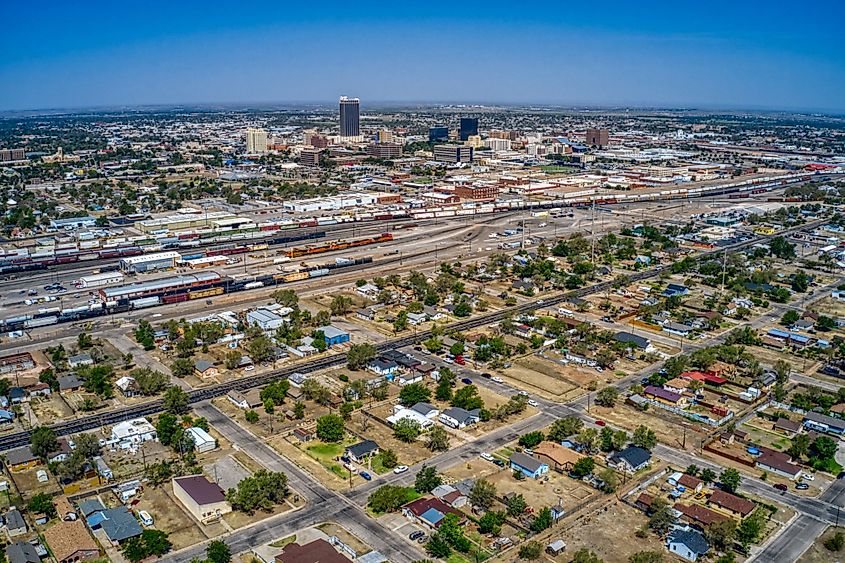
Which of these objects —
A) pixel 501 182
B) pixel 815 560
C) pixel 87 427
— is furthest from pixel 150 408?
pixel 501 182

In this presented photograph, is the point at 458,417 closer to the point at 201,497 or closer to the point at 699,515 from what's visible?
the point at 699,515

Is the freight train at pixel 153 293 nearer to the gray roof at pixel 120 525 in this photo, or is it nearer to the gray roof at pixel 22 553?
the gray roof at pixel 120 525

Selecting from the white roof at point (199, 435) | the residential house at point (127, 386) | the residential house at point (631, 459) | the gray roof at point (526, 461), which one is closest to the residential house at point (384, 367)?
the white roof at point (199, 435)

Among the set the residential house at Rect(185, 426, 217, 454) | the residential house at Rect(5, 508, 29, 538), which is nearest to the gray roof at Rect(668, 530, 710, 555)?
the residential house at Rect(185, 426, 217, 454)

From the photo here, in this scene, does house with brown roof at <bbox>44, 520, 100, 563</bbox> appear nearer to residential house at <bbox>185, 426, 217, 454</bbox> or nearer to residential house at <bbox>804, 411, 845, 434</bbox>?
residential house at <bbox>185, 426, 217, 454</bbox>

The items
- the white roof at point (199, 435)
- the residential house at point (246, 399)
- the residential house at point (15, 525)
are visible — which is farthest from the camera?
the residential house at point (246, 399)

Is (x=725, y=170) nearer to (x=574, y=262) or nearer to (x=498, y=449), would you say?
(x=574, y=262)
